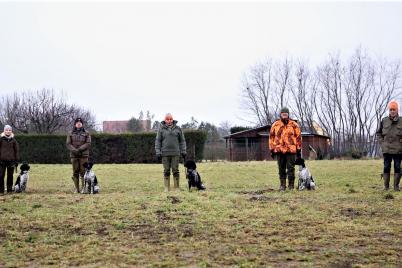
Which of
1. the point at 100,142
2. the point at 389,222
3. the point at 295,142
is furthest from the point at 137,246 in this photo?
the point at 100,142

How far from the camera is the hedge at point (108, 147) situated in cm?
3297

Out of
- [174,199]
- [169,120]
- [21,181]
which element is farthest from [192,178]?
[21,181]

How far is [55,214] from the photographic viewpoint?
724cm

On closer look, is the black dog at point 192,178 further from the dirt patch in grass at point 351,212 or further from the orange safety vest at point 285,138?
the dirt patch in grass at point 351,212

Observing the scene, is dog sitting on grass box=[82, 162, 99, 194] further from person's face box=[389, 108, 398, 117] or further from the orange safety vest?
person's face box=[389, 108, 398, 117]

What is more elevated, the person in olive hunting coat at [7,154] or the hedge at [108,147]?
the hedge at [108,147]

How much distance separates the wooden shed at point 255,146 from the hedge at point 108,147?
7.57 metres

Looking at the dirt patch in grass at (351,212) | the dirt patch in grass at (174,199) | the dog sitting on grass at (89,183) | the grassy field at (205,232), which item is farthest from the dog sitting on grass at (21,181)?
the dirt patch in grass at (351,212)

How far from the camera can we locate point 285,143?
10.5 meters

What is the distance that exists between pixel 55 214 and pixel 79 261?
274cm

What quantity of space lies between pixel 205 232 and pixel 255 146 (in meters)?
34.5

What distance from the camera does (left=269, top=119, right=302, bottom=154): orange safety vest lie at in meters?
10.5

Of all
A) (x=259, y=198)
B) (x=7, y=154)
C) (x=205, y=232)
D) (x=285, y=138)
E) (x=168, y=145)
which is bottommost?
(x=205, y=232)

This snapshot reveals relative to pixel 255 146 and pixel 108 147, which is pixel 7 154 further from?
pixel 255 146
